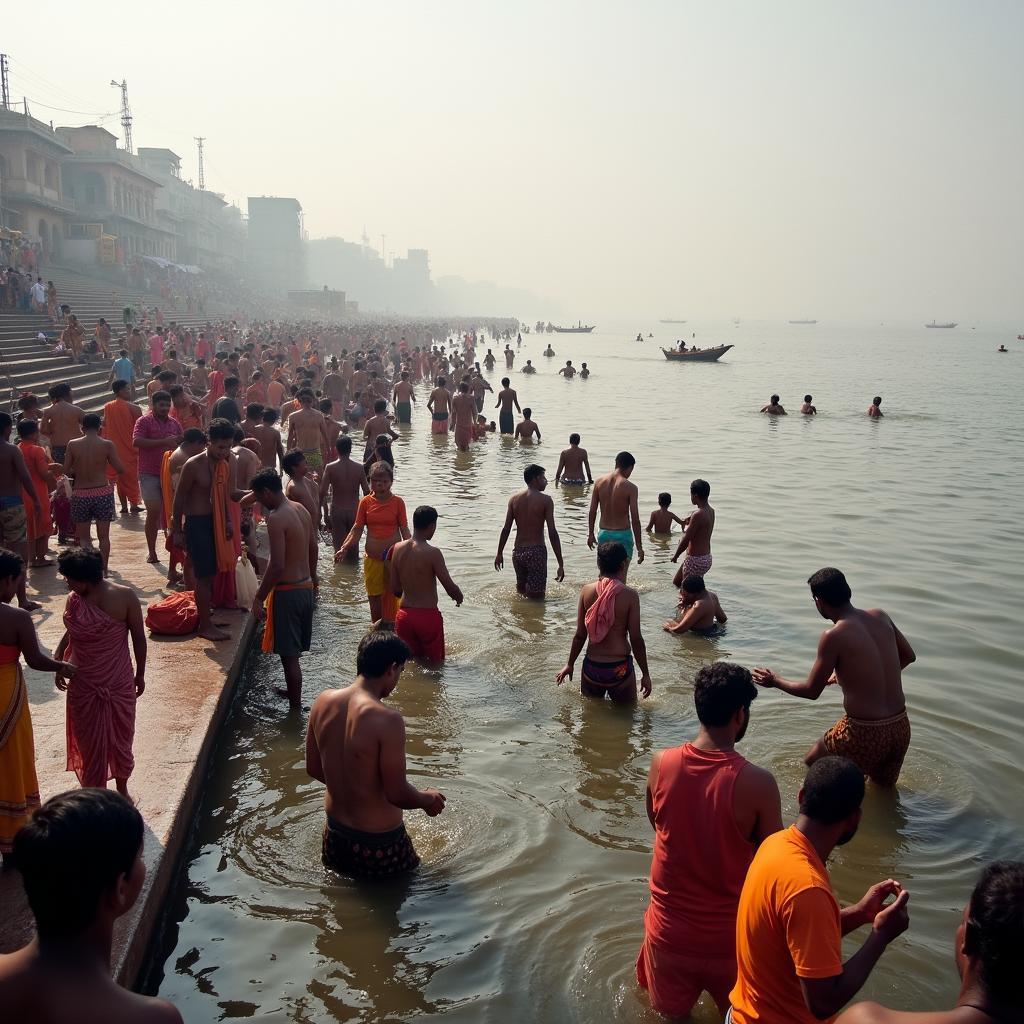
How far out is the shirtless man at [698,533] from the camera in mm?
9031

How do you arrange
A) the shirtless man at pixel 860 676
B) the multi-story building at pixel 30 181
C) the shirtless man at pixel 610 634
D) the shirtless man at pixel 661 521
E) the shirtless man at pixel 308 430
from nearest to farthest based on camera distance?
the shirtless man at pixel 860 676, the shirtless man at pixel 610 634, the shirtless man at pixel 661 521, the shirtless man at pixel 308 430, the multi-story building at pixel 30 181

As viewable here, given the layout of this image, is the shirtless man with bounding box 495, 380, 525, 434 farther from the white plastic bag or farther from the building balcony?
the building balcony

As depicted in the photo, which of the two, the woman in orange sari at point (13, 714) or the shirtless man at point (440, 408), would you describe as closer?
the woman in orange sari at point (13, 714)

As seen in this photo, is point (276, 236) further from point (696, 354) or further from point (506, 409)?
point (506, 409)

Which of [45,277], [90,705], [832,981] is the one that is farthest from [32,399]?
[45,277]

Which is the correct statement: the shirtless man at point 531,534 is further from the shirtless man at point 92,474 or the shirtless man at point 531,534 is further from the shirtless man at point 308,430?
the shirtless man at point 308,430

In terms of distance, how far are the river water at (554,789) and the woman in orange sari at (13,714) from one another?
0.90 m

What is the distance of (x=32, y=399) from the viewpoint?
368 inches

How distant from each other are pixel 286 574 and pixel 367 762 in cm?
250

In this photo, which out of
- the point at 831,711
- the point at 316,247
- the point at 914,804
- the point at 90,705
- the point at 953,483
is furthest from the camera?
the point at 316,247

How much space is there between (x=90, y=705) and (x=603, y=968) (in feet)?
8.99

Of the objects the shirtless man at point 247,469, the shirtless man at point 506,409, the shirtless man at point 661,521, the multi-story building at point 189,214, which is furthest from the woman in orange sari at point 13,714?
the multi-story building at point 189,214

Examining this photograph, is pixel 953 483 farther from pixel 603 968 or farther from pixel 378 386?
pixel 603 968

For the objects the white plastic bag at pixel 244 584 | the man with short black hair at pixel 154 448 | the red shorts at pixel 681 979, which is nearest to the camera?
the red shorts at pixel 681 979
